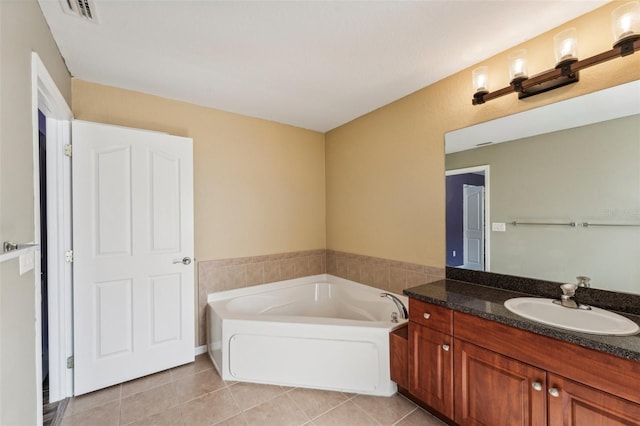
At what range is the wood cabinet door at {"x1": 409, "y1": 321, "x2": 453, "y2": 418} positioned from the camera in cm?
168

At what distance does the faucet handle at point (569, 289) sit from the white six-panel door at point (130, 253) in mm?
2691

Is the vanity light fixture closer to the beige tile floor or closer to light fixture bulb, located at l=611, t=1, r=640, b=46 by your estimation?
light fixture bulb, located at l=611, t=1, r=640, b=46

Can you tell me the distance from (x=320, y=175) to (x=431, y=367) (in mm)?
2403

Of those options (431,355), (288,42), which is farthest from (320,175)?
(431,355)

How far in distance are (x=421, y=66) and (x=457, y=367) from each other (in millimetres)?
2022

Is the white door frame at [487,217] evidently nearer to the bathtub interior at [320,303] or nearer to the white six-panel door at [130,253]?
the bathtub interior at [320,303]

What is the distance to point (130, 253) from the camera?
2.23 m

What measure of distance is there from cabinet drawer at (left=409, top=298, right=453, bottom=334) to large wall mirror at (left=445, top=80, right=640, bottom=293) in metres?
0.56

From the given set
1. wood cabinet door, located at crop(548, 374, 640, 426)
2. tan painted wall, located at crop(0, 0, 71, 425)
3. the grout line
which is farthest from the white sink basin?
tan painted wall, located at crop(0, 0, 71, 425)

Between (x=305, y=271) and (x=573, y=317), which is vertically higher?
(x=573, y=317)

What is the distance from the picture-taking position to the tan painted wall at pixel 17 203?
1002mm

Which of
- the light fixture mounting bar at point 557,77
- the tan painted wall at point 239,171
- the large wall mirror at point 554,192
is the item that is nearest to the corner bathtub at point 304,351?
the tan painted wall at point 239,171

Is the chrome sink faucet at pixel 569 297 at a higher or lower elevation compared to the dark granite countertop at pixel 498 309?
higher

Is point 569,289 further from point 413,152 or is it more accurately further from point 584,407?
point 413,152
